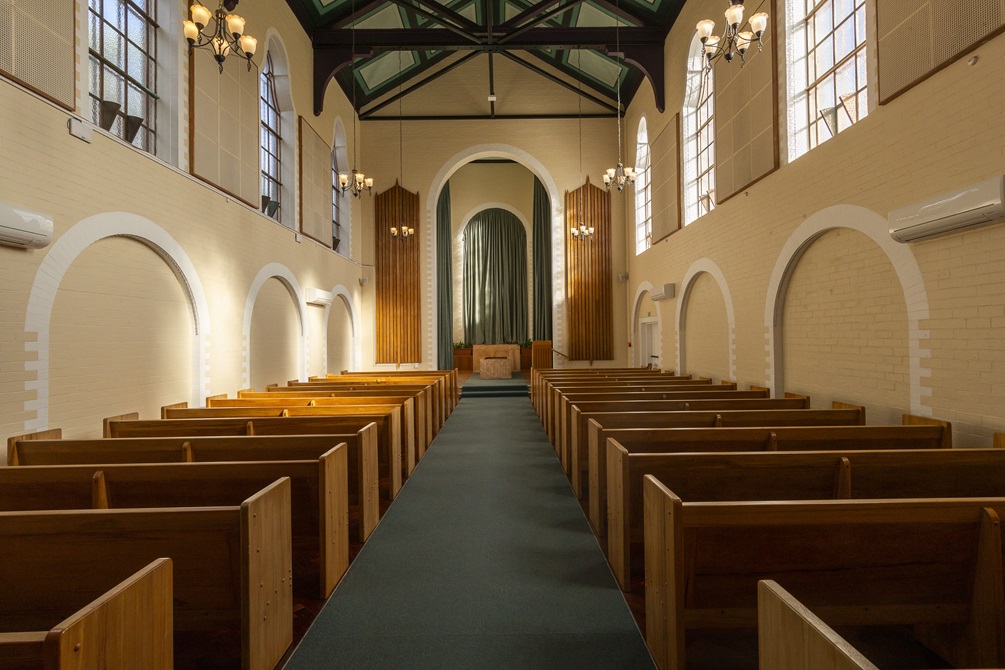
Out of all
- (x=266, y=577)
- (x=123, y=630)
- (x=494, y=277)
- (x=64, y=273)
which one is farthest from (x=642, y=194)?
(x=123, y=630)

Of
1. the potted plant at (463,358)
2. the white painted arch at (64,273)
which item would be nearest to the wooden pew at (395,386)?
the white painted arch at (64,273)

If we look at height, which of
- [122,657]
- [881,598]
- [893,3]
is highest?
[893,3]

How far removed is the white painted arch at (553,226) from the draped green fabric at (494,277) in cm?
383

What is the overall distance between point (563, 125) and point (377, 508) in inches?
431

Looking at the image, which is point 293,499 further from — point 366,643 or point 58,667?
point 58,667

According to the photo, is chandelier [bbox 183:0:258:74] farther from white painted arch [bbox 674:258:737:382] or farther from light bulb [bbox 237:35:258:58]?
white painted arch [bbox 674:258:737:382]

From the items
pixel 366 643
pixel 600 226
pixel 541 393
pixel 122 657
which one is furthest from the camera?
pixel 600 226

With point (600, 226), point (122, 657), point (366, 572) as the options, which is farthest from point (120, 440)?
point (600, 226)

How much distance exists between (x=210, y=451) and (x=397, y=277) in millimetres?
9951

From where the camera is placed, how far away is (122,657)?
1.27m

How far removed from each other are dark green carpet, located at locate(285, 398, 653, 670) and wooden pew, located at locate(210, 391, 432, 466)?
2.78 feet

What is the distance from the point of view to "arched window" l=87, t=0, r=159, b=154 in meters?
4.82

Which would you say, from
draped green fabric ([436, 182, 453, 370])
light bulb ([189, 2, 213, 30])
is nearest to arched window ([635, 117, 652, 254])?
draped green fabric ([436, 182, 453, 370])

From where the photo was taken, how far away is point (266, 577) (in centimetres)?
200
